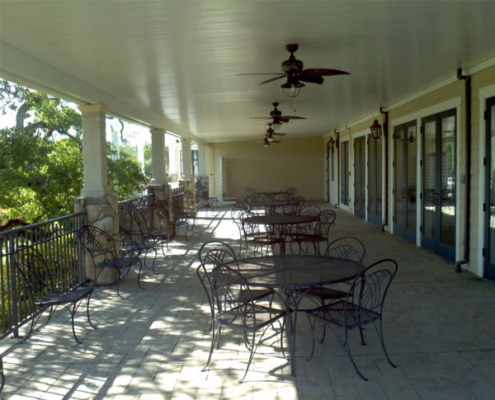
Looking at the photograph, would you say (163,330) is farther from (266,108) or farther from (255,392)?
(266,108)

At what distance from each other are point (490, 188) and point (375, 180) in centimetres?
503

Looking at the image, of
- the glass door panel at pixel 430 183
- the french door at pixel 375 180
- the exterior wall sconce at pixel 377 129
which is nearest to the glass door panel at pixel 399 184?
the exterior wall sconce at pixel 377 129

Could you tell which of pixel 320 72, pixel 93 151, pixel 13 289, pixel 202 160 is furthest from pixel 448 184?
pixel 202 160

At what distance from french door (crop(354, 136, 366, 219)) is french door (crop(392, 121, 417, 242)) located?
256 cm

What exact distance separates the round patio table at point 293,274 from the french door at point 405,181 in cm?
469

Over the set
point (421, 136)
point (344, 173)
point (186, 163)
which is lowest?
point (344, 173)

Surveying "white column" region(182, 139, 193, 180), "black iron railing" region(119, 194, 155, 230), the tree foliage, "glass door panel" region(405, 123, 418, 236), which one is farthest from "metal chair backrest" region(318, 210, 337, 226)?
"white column" region(182, 139, 193, 180)

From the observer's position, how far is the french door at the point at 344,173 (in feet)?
46.1

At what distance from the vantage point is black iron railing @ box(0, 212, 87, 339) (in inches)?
161

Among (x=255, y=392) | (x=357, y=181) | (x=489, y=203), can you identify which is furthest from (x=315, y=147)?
(x=255, y=392)

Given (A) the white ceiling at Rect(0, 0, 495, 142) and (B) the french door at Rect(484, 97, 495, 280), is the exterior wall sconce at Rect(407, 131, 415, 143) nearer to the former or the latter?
(A) the white ceiling at Rect(0, 0, 495, 142)

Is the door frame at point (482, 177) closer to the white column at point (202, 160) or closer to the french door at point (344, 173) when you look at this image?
the french door at point (344, 173)

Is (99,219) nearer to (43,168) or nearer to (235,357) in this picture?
(235,357)

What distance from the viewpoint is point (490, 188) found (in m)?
5.48
